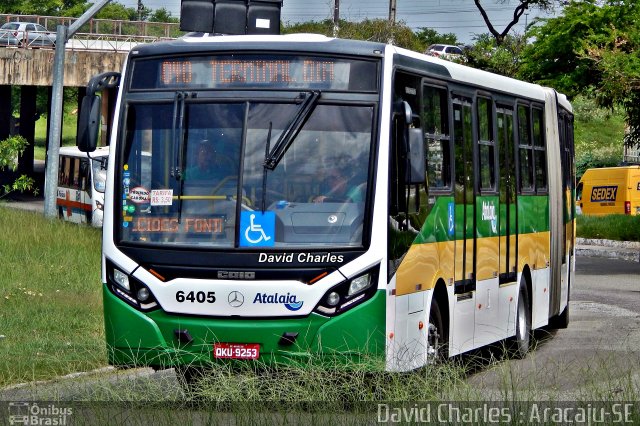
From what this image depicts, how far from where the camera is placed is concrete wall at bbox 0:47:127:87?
171 ft

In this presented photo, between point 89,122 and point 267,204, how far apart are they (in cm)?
163

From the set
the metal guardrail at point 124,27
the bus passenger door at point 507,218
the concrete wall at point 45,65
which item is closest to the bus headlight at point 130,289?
the bus passenger door at point 507,218

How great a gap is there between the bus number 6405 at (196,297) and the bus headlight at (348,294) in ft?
2.57

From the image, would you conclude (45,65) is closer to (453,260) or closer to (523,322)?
(523,322)

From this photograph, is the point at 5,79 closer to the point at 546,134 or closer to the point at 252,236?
the point at 546,134

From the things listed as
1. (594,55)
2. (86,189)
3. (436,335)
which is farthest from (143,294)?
(86,189)

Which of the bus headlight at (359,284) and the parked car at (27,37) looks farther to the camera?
the parked car at (27,37)

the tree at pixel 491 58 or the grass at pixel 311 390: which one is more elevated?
the tree at pixel 491 58

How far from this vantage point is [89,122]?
10.7 meters

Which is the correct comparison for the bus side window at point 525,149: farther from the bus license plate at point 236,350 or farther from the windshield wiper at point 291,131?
the bus license plate at point 236,350

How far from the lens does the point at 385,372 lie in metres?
8.12

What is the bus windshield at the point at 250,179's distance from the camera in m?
10.1

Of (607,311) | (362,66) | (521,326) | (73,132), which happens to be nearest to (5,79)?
(607,311)

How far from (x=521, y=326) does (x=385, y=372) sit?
706cm
